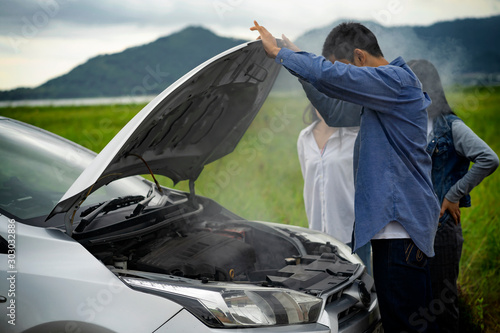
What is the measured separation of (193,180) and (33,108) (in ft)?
29.6

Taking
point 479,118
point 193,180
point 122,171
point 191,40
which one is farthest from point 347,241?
point 191,40

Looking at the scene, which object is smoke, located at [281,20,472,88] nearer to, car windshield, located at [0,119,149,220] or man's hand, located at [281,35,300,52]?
man's hand, located at [281,35,300,52]

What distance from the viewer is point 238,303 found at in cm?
167

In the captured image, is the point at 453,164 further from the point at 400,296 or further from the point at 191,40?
the point at 191,40

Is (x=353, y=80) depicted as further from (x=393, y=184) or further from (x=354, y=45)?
(x=393, y=184)

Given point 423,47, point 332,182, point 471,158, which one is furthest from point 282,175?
point 471,158

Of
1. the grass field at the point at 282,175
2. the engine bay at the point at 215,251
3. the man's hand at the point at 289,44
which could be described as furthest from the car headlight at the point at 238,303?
the grass field at the point at 282,175

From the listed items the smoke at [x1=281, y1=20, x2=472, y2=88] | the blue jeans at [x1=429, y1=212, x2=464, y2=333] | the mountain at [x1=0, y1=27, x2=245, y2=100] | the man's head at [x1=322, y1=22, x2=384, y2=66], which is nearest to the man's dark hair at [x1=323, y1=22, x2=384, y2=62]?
the man's head at [x1=322, y1=22, x2=384, y2=66]

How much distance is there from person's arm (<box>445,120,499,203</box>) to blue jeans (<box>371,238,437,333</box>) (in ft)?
2.45

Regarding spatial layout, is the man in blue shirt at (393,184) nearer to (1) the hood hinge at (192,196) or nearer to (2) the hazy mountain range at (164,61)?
(1) the hood hinge at (192,196)

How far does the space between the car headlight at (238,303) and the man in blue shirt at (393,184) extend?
0.37m

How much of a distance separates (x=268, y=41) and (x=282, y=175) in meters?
4.85

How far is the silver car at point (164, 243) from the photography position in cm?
162

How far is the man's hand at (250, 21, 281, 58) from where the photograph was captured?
201 centimetres
